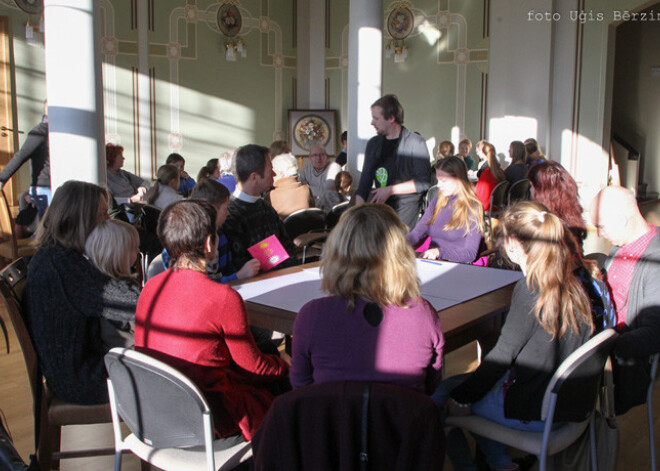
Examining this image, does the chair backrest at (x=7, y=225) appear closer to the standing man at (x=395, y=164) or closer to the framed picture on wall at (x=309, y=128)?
the standing man at (x=395, y=164)

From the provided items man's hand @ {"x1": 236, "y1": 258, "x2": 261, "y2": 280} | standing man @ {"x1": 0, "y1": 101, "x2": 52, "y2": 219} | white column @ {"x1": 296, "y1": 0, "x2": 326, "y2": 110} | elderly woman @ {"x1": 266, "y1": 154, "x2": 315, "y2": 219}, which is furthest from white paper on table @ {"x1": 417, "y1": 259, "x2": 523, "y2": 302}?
white column @ {"x1": 296, "y1": 0, "x2": 326, "y2": 110}

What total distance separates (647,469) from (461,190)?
5.56ft

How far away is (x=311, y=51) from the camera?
11898mm

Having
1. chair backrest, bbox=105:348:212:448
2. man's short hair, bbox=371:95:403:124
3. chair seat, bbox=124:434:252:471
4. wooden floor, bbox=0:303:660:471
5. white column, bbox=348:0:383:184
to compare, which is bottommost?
wooden floor, bbox=0:303:660:471

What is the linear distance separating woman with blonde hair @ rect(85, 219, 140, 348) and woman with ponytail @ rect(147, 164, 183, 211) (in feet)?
8.09

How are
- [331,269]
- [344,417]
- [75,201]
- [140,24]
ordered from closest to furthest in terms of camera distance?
[344,417], [331,269], [75,201], [140,24]

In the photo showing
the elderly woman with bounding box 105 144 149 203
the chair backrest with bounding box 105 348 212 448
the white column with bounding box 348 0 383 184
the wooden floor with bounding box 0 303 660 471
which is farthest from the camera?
the white column with bounding box 348 0 383 184

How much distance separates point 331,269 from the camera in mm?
1725

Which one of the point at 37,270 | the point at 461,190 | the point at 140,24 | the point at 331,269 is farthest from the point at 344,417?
the point at 140,24

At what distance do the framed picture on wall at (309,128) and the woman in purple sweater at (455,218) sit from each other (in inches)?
329

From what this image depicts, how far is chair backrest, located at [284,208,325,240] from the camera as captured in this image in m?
4.47

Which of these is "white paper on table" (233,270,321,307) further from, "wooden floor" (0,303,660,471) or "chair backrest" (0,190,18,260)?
"chair backrest" (0,190,18,260)

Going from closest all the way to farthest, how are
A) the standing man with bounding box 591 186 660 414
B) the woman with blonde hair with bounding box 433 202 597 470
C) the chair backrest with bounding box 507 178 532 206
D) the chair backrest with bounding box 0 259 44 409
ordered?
the woman with blonde hair with bounding box 433 202 597 470, the chair backrest with bounding box 0 259 44 409, the standing man with bounding box 591 186 660 414, the chair backrest with bounding box 507 178 532 206

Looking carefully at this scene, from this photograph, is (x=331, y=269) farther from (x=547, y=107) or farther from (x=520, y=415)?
(x=547, y=107)
